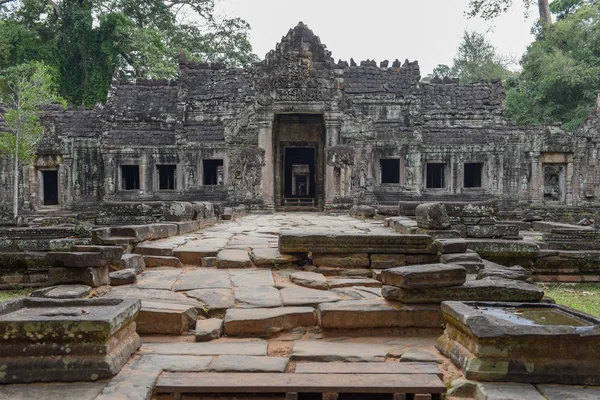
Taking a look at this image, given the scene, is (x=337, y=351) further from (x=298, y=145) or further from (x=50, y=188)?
(x=50, y=188)

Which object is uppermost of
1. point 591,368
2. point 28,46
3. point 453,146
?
point 28,46

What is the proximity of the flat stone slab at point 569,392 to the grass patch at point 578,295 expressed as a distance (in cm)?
281

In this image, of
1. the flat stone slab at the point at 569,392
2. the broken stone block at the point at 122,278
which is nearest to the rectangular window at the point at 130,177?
the broken stone block at the point at 122,278

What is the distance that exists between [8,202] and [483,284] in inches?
777

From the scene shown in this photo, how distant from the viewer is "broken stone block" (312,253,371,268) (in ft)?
17.7

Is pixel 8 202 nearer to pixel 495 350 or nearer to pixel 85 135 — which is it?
pixel 85 135

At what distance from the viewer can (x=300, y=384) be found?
2.68 meters

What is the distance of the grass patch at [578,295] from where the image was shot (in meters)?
5.42

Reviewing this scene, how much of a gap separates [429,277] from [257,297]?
1.51m

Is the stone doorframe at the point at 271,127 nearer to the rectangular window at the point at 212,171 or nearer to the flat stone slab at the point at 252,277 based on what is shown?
the rectangular window at the point at 212,171

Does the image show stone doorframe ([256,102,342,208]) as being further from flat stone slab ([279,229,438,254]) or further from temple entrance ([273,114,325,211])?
flat stone slab ([279,229,438,254])

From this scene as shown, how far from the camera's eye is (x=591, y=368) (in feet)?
9.31

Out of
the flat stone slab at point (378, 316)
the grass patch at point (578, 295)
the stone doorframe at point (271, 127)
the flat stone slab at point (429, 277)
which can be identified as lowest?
the grass patch at point (578, 295)

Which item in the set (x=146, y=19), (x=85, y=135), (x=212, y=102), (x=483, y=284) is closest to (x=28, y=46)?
(x=146, y=19)
